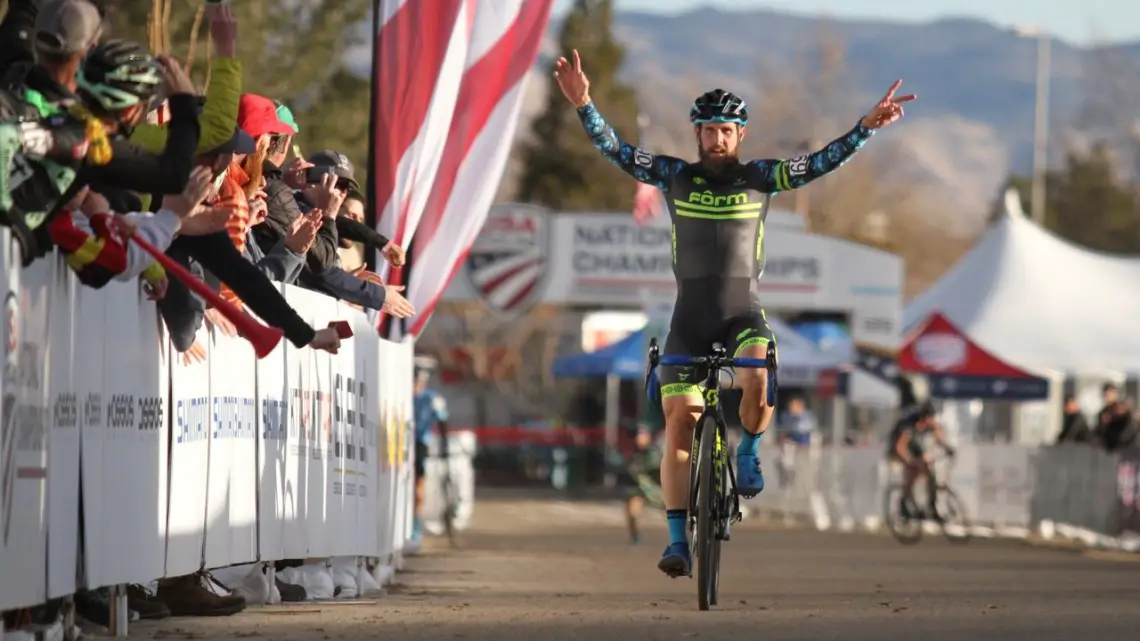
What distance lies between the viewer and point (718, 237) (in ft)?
40.8

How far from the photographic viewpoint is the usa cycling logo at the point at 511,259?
2175 inches

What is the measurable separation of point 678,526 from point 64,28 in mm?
4377

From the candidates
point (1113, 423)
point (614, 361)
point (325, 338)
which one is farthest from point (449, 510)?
point (614, 361)

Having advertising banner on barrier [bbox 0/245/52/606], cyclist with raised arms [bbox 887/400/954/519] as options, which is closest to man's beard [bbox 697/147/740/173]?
advertising banner on barrier [bbox 0/245/52/606]

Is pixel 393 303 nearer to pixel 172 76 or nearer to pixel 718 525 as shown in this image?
pixel 718 525

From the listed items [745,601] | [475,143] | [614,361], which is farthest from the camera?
[614,361]

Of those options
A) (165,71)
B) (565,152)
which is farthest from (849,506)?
(565,152)

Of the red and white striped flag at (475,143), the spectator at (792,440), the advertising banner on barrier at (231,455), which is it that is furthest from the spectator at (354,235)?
the spectator at (792,440)

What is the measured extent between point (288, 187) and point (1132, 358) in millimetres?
34229

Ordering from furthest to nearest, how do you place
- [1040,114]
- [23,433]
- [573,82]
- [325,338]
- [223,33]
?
[1040,114] → [573,82] → [325,338] → [223,33] → [23,433]

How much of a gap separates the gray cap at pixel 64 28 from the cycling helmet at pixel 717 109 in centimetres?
417

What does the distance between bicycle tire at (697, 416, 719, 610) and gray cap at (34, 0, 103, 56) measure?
3850mm

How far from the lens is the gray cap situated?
8789mm

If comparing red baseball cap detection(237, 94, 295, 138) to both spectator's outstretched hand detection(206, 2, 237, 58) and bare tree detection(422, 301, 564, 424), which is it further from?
bare tree detection(422, 301, 564, 424)
